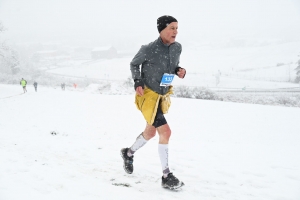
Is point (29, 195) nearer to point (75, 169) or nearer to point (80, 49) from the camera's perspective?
point (75, 169)

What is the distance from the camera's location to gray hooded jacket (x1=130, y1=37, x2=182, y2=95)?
3.33 meters

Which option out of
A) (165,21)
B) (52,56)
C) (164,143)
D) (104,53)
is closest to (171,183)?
(164,143)

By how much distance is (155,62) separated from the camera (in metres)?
3.35

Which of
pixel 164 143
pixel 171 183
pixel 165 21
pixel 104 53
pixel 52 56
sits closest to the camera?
pixel 171 183

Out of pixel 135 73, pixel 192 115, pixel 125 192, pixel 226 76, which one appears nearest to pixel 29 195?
pixel 125 192

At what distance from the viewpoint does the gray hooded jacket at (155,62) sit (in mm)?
3334

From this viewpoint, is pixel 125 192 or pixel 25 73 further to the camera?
pixel 25 73

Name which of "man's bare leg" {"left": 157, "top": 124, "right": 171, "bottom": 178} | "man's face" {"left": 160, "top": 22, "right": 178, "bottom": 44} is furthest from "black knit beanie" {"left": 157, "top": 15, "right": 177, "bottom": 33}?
"man's bare leg" {"left": 157, "top": 124, "right": 171, "bottom": 178}

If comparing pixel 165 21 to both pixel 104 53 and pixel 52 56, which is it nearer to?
pixel 104 53

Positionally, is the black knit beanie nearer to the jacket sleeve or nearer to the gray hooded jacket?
the gray hooded jacket

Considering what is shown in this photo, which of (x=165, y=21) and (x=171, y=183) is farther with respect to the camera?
(x=165, y=21)

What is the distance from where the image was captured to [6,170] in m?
3.30

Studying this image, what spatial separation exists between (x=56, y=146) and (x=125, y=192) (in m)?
3.65

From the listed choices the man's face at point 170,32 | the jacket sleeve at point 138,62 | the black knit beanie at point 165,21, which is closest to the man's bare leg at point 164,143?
the jacket sleeve at point 138,62
